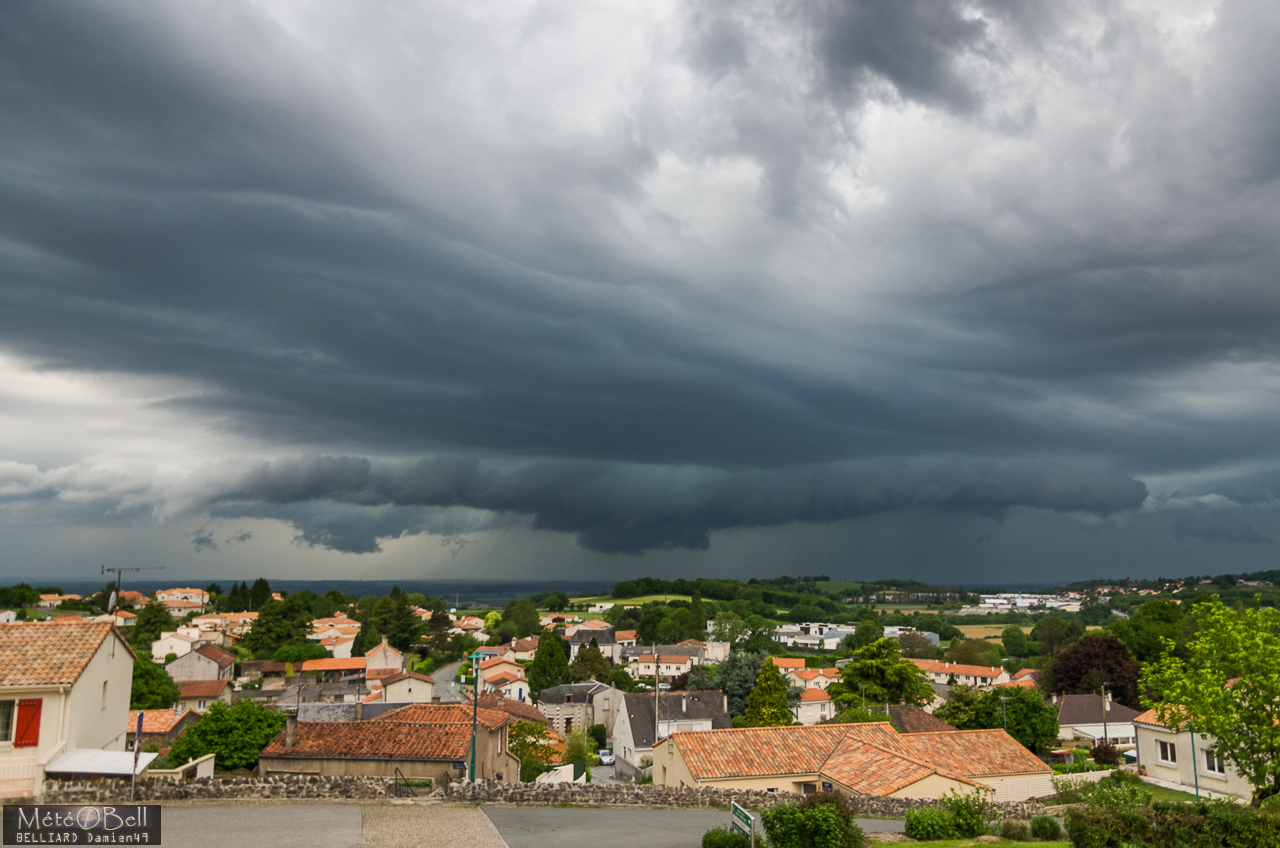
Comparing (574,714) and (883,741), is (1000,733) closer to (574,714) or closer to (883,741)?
(883,741)

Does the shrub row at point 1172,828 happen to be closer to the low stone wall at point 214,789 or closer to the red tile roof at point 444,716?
the low stone wall at point 214,789

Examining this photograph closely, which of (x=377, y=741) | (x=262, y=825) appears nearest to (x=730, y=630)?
(x=377, y=741)

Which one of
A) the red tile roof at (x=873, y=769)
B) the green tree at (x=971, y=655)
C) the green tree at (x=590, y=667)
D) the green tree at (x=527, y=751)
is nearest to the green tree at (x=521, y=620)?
the green tree at (x=590, y=667)

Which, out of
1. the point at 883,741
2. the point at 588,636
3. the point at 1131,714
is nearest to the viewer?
the point at 883,741

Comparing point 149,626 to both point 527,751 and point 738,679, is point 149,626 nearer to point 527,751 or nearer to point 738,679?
point 738,679

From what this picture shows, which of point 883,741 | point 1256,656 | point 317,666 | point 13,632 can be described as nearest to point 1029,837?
point 1256,656

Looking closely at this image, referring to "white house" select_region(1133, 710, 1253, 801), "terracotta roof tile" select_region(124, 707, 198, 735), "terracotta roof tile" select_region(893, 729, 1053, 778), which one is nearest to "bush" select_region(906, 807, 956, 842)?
"terracotta roof tile" select_region(893, 729, 1053, 778)
